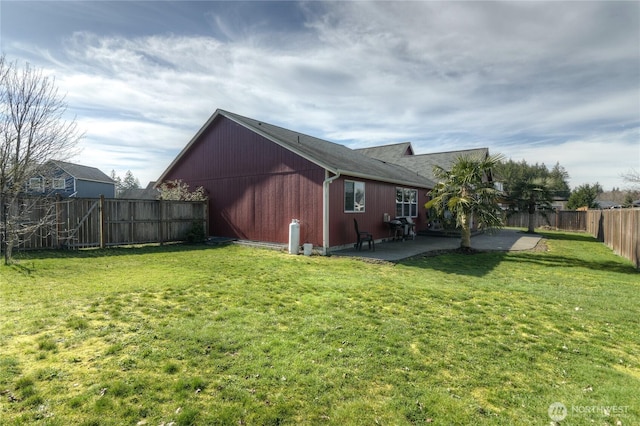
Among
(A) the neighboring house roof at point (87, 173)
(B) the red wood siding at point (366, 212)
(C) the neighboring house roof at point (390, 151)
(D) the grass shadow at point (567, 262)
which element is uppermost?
(C) the neighboring house roof at point (390, 151)

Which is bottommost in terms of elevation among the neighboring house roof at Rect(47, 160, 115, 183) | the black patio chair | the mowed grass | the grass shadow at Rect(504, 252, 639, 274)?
the grass shadow at Rect(504, 252, 639, 274)

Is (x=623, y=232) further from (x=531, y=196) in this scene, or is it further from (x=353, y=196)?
(x=353, y=196)

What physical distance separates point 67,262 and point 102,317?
522 cm

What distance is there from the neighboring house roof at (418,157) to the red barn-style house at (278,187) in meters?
6.44

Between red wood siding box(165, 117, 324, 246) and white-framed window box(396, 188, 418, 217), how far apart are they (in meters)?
5.56

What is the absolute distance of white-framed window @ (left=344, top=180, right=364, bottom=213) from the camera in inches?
449

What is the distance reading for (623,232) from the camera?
420 inches

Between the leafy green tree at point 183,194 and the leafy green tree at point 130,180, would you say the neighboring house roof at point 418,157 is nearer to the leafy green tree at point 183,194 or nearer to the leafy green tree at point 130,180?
the leafy green tree at point 183,194

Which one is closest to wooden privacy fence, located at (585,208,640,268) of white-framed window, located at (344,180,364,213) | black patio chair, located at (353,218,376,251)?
black patio chair, located at (353,218,376,251)

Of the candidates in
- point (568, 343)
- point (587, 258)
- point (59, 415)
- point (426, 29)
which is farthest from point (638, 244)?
point (59, 415)

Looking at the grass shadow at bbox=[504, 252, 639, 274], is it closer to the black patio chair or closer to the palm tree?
the palm tree

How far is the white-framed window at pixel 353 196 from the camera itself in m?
11.4

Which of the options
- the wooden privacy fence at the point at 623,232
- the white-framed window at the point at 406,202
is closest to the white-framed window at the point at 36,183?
the white-framed window at the point at 406,202

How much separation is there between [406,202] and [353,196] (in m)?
4.95
